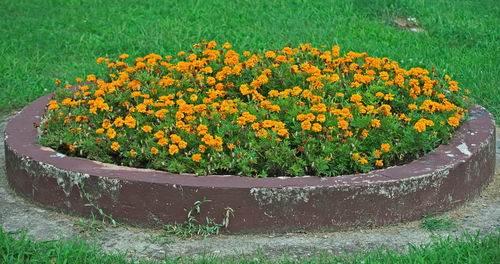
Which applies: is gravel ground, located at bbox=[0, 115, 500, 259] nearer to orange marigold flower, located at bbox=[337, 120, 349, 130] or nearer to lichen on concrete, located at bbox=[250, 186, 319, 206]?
lichen on concrete, located at bbox=[250, 186, 319, 206]

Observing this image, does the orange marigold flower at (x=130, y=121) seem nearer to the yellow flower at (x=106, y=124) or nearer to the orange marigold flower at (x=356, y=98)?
the yellow flower at (x=106, y=124)

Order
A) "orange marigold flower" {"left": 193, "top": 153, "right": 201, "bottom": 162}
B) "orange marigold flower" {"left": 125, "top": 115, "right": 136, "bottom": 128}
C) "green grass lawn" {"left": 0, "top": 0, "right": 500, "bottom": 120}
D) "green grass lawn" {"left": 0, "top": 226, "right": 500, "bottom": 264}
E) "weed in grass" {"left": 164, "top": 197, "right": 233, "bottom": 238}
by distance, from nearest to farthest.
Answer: "green grass lawn" {"left": 0, "top": 226, "right": 500, "bottom": 264}
"weed in grass" {"left": 164, "top": 197, "right": 233, "bottom": 238}
"orange marigold flower" {"left": 193, "top": 153, "right": 201, "bottom": 162}
"orange marigold flower" {"left": 125, "top": 115, "right": 136, "bottom": 128}
"green grass lawn" {"left": 0, "top": 0, "right": 500, "bottom": 120}

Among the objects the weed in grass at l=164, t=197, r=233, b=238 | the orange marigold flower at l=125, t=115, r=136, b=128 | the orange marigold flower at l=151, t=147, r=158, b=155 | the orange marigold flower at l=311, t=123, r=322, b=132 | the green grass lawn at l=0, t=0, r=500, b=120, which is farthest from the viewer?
the green grass lawn at l=0, t=0, r=500, b=120

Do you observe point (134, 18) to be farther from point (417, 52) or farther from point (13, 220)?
point (13, 220)

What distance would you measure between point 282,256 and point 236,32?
4641 mm

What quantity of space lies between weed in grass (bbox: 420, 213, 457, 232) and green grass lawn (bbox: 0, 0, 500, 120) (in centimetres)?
241

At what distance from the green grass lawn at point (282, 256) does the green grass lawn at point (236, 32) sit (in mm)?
2926

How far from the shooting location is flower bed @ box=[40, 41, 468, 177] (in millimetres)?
4383

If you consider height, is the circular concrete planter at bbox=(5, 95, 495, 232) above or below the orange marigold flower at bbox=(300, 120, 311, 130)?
below

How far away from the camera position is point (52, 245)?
154 inches

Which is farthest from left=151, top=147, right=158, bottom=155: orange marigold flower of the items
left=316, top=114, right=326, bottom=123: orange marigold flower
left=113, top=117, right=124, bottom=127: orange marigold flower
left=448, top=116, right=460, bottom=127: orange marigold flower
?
left=448, top=116, right=460, bottom=127: orange marigold flower


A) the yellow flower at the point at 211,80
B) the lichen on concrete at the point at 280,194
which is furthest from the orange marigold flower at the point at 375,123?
the yellow flower at the point at 211,80

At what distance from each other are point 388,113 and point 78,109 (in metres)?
2.02

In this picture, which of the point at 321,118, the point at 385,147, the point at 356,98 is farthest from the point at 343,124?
the point at 356,98
